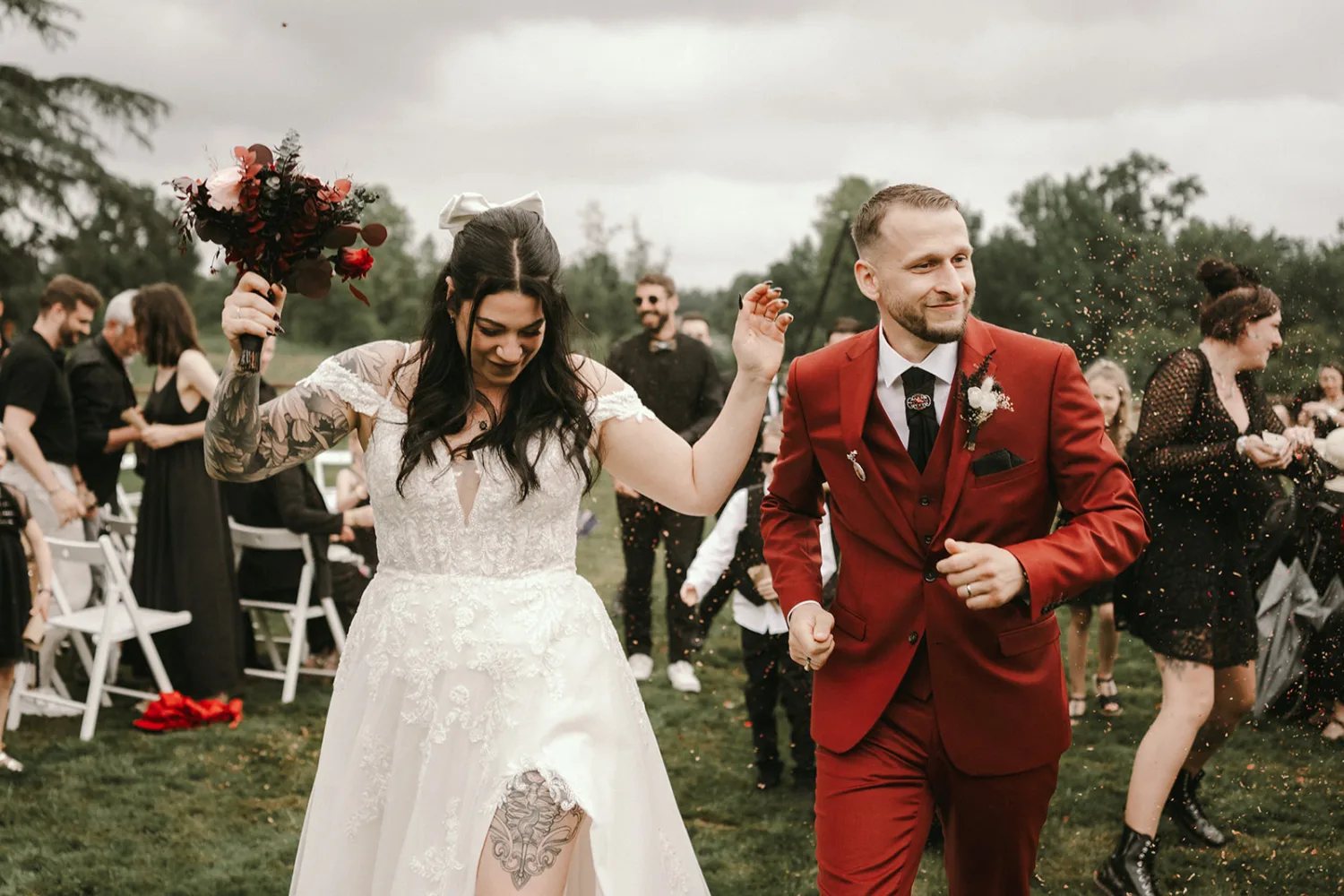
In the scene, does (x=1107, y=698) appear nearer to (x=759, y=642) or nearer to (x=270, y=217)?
(x=759, y=642)

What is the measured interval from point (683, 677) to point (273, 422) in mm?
5149

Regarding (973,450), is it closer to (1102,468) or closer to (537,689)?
(1102,468)

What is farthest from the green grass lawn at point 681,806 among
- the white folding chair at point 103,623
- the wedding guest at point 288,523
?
the wedding guest at point 288,523

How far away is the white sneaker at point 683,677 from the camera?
770cm

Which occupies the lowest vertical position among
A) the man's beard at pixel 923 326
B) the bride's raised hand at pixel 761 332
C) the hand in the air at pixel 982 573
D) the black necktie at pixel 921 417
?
the hand in the air at pixel 982 573

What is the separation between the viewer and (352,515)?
24.5 ft

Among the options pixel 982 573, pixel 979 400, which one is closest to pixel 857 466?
pixel 979 400

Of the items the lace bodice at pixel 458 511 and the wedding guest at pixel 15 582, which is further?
the wedding guest at pixel 15 582

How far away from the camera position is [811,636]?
2854mm

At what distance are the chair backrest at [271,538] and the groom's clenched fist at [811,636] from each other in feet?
17.2

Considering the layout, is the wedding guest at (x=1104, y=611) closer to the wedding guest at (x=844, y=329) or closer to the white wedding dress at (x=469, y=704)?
the wedding guest at (x=844, y=329)

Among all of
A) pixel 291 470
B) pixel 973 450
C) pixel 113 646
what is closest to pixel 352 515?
pixel 291 470

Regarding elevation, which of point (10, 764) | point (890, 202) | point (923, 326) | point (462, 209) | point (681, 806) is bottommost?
point (10, 764)

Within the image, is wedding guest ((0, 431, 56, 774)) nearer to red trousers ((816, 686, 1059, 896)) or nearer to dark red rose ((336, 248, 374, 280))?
dark red rose ((336, 248, 374, 280))
